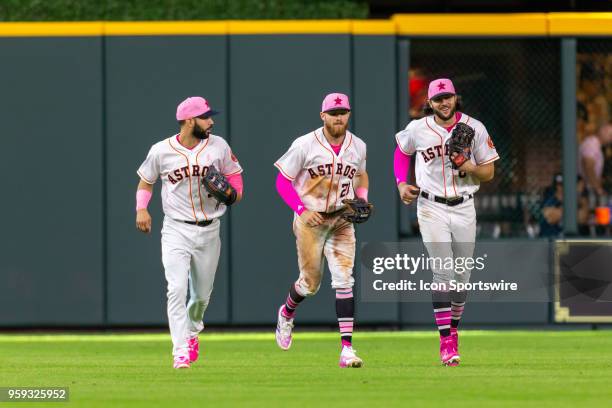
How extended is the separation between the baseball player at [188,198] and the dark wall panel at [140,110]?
4402 millimetres

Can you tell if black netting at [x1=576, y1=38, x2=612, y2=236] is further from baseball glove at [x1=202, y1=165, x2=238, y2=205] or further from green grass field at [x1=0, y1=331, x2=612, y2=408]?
baseball glove at [x1=202, y1=165, x2=238, y2=205]

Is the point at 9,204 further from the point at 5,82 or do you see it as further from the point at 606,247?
the point at 606,247

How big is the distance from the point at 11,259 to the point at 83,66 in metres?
2.16

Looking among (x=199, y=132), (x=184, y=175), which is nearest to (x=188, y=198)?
(x=184, y=175)

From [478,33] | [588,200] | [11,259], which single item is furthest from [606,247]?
[11,259]

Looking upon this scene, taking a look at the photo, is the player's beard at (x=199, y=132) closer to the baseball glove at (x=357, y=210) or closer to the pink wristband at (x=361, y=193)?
the baseball glove at (x=357, y=210)

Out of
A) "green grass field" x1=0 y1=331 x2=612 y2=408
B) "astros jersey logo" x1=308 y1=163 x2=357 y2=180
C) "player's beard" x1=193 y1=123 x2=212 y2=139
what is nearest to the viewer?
"green grass field" x1=0 y1=331 x2=612 y2=408

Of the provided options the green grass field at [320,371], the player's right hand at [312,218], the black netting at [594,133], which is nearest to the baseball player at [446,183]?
the green grass field at [320,371]

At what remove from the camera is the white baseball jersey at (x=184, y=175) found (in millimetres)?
12062

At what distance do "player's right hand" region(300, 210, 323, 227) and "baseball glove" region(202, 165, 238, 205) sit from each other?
609 millimetres

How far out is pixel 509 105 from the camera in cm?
1711

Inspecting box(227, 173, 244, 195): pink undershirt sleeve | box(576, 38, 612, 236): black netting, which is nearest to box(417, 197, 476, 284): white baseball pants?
box(227, 173, 244, 195): pink undershirt sleeve

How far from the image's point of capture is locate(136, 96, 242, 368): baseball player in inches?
468

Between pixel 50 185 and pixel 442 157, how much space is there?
592cm
